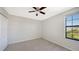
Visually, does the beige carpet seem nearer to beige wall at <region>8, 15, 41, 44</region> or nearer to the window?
the window

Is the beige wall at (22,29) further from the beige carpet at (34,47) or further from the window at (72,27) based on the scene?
the window at (72,27)

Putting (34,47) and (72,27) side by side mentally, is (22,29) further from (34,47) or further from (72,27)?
(72,27)

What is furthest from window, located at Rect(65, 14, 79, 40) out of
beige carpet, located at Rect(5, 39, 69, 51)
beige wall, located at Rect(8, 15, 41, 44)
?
beige wall, located at Rect(8, 15, 41, 44)

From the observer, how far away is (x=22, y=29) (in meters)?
6.78

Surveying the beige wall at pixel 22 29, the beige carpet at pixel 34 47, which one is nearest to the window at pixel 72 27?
the beige carpet at pixel 34 47

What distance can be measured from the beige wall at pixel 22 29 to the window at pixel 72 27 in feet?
12.3

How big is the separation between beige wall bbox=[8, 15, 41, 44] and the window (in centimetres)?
374

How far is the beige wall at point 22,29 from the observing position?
5.74 meters

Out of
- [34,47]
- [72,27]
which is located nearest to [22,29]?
[34,47]
